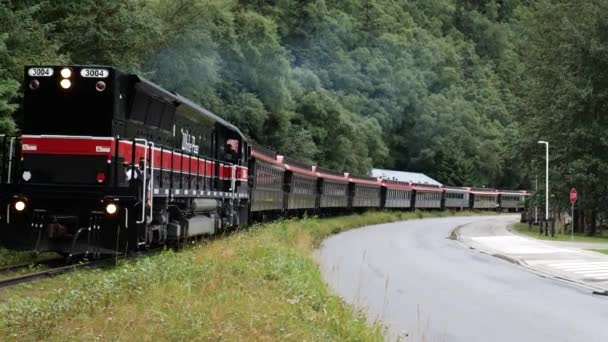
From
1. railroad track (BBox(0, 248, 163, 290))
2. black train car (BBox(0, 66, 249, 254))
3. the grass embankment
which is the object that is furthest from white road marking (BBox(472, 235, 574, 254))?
the grass embankment

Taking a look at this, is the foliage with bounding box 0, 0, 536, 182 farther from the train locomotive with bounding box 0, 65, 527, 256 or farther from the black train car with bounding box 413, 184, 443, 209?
the black train car with bounding box 413, 184, 443, 209

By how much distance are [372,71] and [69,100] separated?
4289 inches

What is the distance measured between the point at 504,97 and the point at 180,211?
Answer: 466 feet

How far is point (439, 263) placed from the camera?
2345 cm

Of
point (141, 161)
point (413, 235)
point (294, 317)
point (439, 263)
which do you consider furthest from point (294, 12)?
point (294, 317)

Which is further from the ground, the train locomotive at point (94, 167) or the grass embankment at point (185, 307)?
the train locomotive at point (94, 167)

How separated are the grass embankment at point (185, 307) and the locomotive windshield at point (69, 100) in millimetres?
3878

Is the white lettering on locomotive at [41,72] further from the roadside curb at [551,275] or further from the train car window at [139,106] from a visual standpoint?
the roadside curb at [551,275]

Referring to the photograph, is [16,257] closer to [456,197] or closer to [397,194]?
[397,194]

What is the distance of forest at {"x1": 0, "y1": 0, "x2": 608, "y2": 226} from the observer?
28.5m

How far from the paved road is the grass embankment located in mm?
1800

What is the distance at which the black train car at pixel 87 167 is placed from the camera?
13.8 metres

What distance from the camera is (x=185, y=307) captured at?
8.23 metres

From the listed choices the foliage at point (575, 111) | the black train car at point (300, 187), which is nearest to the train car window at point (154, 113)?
the black train car at point (300, 187)
